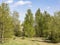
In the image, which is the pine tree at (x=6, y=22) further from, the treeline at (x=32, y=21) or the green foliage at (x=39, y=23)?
the green foliage at (x=39, y=23)

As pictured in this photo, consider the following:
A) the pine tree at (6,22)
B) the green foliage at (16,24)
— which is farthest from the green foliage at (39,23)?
the pine tree at (6,22)

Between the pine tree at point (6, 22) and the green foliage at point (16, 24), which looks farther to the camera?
the green foliage at point (16, 24)

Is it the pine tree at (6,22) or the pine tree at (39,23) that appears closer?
the pine tree at (6,22)

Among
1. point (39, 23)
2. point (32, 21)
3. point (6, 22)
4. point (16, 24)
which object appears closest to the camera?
point (6, 22)

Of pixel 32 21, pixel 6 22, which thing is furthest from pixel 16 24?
pixel 6 22

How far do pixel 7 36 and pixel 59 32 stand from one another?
1375 cm

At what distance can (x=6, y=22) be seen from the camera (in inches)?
1341

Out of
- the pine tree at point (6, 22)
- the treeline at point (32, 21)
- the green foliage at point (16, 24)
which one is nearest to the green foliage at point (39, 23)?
the treeline at point (32, 21)

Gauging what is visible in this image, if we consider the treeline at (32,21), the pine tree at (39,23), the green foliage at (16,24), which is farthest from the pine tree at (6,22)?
the pine tree at (39,23)

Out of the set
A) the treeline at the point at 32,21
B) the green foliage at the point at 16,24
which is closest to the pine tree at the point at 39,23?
the treeline at the point at 32,21

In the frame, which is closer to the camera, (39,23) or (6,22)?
(6,22)

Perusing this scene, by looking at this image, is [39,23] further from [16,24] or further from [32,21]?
[16,24]

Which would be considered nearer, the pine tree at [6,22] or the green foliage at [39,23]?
the pine tree at [6,22]

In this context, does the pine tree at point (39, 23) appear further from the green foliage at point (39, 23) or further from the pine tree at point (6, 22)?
the pine tree at point (6, 22)
